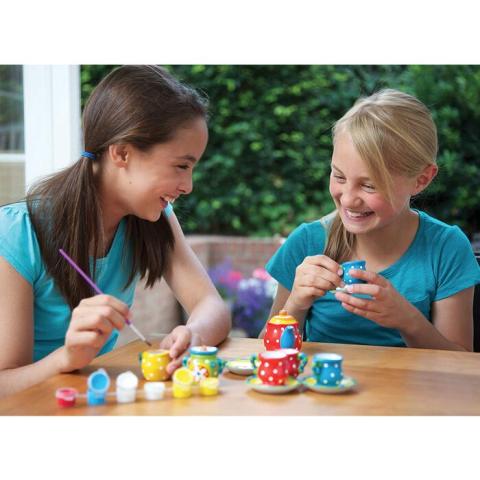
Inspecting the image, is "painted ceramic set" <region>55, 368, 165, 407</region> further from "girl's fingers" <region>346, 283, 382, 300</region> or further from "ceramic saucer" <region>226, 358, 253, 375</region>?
"girl's fingers" <region>346, 283, 382, 300</region>

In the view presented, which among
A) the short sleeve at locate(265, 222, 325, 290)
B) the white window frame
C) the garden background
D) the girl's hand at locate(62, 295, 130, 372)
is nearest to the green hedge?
the garden background

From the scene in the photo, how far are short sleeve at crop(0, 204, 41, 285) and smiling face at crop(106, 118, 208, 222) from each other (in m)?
0.21

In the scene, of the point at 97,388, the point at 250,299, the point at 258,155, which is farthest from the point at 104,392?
the point at 258,155

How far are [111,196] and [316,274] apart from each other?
1.56 ft

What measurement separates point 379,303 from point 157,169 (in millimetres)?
529

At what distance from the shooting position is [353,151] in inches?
61.1

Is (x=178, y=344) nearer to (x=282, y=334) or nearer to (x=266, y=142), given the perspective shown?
(x=282, y=334)

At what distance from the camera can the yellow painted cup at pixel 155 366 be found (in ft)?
3.85

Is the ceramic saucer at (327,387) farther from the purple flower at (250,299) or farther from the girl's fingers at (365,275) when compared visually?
the purple flower at (250,299)

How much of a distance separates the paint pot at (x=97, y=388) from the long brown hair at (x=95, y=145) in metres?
0.39

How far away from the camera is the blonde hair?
1535 millimetres

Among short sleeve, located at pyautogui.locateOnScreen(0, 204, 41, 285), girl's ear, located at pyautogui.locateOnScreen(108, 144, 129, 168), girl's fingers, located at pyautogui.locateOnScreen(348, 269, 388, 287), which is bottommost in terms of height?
girl's fingers, located at pyautogui.locateOnScreen(348, 269, 388, 287)
